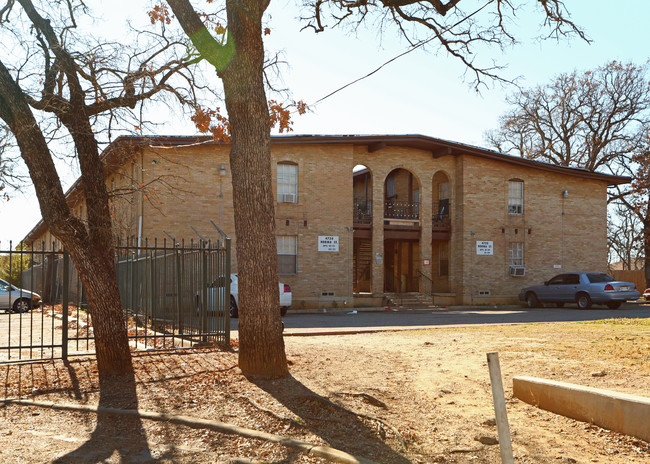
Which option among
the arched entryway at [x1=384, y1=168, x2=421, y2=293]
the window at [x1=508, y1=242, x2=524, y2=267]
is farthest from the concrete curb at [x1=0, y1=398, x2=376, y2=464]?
the window at [x1=508, y1=242, x2=524, y2=267]

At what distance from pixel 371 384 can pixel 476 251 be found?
75.0ft

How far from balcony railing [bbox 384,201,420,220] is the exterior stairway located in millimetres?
3915

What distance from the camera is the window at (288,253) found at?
85.7ft

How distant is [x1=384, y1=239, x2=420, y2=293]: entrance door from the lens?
31.6 metres

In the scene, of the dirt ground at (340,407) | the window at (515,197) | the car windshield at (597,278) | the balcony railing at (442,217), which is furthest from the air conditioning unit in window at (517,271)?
Answer: the dirt ground at (340,407)

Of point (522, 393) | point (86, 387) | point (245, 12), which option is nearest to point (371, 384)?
point (522, 393)

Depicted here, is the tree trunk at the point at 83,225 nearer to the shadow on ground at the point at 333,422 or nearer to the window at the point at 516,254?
the shadow on ground at the point at 333,422

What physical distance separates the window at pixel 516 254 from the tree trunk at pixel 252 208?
24.6m

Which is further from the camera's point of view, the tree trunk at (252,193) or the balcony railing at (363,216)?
the balcony railing at (363,216)

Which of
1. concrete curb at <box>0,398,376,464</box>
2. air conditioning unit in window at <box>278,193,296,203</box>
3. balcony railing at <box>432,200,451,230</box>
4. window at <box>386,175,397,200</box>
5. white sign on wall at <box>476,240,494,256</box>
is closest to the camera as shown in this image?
concrete curb at <box>0,398,376,464</box>

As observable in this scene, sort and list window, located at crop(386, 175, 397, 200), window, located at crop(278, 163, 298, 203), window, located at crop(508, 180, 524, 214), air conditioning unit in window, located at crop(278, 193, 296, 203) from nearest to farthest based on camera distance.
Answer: air conditioning unit in window, located at crop(278, 193, 296, 203) < window, located at crop(278, 163, 298, 203) < window, located at crop(508, 180, 524, 214) < window, located at crop(386, 175, 397, 200)

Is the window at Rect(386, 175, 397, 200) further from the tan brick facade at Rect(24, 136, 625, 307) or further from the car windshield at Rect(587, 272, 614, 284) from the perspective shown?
the car windshield at Rect(587, 272, 614, 284)

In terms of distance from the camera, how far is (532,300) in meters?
28.3

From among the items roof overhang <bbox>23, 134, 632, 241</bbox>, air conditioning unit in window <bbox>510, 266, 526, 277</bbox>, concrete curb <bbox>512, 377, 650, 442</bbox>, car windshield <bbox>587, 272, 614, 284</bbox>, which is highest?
roof overhang <bbox>23, 134, 632, 241</bbox>
